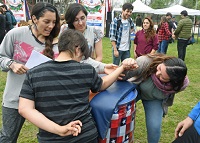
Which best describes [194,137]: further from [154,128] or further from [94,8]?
[94,8]

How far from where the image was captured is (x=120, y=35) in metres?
4.88

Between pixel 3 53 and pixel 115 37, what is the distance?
3364 millimetres

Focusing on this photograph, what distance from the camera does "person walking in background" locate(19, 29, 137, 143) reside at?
129 centimetres

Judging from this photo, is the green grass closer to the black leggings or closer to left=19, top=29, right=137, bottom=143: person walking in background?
the black leggings

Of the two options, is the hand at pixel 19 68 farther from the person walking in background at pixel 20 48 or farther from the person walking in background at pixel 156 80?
the person walking in background at pixel 156 80

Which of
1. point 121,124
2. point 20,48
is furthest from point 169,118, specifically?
point 20,48

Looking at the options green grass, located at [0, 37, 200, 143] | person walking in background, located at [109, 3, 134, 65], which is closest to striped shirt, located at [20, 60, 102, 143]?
green grass, located at [0, 37, 200, 143]

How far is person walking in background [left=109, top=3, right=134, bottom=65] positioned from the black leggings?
324 centimetres

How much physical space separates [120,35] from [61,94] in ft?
12.2

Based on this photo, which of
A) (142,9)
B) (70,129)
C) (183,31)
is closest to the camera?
(70,129)

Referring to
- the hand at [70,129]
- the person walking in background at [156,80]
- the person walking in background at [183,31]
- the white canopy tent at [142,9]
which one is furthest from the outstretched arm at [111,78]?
the white canopy tent at [142,9]

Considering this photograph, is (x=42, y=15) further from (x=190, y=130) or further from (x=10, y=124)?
(x=190, y=130)

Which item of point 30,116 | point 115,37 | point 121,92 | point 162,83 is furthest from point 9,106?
point 115,37

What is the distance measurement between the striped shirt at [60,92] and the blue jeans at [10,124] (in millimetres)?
485
